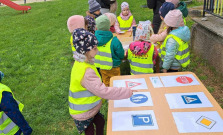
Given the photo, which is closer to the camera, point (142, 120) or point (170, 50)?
point (142, 120)

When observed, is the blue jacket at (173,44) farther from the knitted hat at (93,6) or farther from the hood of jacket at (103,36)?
the knitted hat at (93,6)

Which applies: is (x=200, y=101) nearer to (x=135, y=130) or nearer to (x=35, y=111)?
(x=135, y=130)

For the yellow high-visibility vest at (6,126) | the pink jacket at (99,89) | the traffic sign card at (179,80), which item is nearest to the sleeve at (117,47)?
the traffic sign card at (179,80)

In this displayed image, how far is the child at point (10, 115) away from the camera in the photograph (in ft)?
7.34

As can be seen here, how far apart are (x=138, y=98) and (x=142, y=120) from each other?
34 cm

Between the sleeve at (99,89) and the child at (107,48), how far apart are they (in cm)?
141

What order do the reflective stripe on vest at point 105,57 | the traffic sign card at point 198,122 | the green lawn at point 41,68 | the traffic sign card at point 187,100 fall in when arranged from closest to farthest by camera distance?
the traffic sign card at point 198,122 → the traffic sign card at point 187,100 → the reflective stripe on vest at point 105,57 → the green lawn at point 41,68

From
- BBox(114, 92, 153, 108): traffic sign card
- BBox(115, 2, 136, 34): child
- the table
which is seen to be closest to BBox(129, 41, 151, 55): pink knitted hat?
the table

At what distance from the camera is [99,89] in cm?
197

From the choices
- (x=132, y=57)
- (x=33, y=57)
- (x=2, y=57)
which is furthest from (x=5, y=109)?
(x=2, y=57)

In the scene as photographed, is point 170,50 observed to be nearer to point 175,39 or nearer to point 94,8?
point 175,39

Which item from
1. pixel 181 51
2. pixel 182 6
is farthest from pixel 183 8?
pixel 181 51

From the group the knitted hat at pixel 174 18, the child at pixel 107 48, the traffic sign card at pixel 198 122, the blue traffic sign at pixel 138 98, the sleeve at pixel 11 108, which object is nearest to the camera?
the traffic sign card at pixel 198 122

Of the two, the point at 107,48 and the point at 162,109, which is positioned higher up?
the point at 107,48
